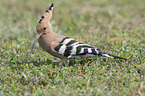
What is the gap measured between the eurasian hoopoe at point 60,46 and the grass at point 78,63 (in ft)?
0.67

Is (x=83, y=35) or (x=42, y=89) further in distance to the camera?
(x=83, y=35)

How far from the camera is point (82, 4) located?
361 inches

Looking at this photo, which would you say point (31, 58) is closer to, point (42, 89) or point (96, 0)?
point (42, 89)

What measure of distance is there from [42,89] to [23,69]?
2.67ft

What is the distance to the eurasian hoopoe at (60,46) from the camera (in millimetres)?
4086

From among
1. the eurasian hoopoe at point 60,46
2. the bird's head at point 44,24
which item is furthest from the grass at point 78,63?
the bird's head at point 44,24

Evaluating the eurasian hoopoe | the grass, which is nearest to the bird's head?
the eurasian hoopoe

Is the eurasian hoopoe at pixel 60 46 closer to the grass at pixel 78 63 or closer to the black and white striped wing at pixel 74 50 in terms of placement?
the black and white striped wing at pixel 74 50

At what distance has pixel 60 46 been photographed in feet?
13.8

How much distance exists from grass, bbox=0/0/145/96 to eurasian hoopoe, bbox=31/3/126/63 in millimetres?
203

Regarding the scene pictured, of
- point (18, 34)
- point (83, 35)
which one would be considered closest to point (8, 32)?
point (18, 34)

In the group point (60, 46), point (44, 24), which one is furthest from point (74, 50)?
point (44, 24)

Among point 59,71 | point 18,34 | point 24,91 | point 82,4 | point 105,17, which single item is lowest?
point 24,91

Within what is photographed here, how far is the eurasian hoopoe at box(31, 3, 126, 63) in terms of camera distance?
4.09m
